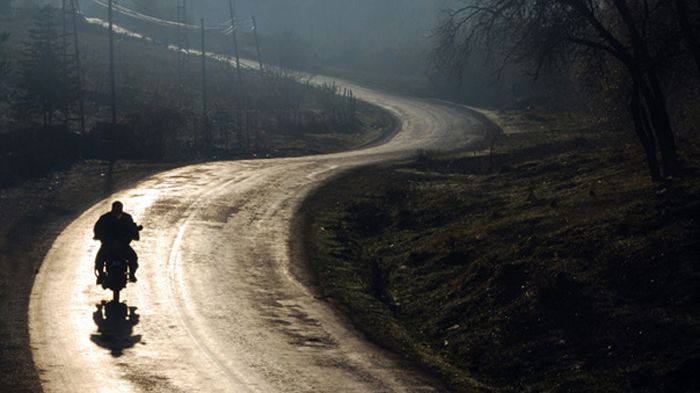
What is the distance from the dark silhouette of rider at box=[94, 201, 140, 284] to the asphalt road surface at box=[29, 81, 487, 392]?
2.21 ft

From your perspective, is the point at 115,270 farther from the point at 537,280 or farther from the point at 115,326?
the point at 537,280

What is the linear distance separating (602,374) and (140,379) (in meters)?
6.15

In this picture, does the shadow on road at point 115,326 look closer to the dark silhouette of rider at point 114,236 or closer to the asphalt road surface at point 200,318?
the asphalt road surface at point 200,318

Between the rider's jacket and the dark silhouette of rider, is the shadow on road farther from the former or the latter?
the rider's jacket

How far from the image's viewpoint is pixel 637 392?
12086mm

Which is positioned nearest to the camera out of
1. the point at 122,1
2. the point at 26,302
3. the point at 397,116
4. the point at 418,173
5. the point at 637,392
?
the point at 637,392

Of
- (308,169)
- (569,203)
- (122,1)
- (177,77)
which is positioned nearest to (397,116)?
(177,77)

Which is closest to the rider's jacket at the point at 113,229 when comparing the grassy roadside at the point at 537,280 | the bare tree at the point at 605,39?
the grassy roadside at the point at 537,280

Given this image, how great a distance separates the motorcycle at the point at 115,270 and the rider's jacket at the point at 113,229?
175 mm

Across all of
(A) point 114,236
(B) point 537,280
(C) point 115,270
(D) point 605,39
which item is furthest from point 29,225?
(D) point 605,39

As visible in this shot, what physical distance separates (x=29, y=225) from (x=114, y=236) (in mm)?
8596

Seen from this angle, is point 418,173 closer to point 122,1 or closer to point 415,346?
point 415,346

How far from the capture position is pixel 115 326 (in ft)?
52.3

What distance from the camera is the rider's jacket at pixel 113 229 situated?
17.9 meters
